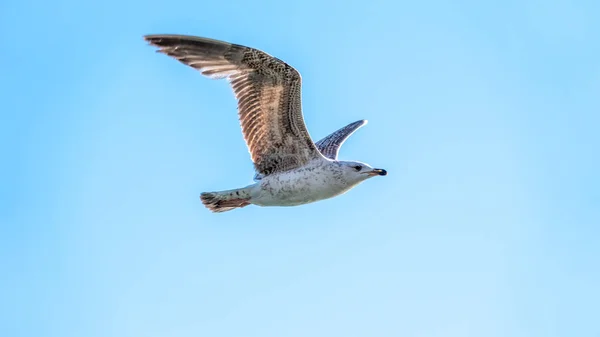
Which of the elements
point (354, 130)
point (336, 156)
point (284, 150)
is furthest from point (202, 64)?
point (354, 130)

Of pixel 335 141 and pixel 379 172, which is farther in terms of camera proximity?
pixel 335 141

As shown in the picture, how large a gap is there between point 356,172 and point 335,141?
3.63 m

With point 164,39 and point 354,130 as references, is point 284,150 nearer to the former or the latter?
point 164,39

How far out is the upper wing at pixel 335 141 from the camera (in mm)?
21141

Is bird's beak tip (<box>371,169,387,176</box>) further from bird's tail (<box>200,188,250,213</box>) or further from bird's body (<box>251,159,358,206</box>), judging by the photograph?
bird's tail (<box>200,188,250,213</box>)

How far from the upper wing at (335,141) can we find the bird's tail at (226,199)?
2.32 metres

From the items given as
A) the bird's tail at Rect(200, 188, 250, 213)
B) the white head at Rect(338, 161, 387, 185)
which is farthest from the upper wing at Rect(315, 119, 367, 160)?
the bird's tail at Rect(200, 188, 250, 213)

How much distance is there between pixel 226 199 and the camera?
19094mm

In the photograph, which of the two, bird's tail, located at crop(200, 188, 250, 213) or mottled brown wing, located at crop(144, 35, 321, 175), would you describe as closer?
mottled brown wing, located at crop(144, 35, 321, 175)

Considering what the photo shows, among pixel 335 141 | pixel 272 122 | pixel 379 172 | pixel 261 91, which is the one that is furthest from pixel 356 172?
pixel 335 141

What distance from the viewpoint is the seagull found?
18.2m

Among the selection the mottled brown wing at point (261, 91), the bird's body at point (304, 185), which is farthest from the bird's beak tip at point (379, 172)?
the mottled brown wing at point (261, 91)

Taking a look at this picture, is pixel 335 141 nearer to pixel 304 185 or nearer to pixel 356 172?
pixel 356 172

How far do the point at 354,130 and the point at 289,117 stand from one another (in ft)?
15.6
